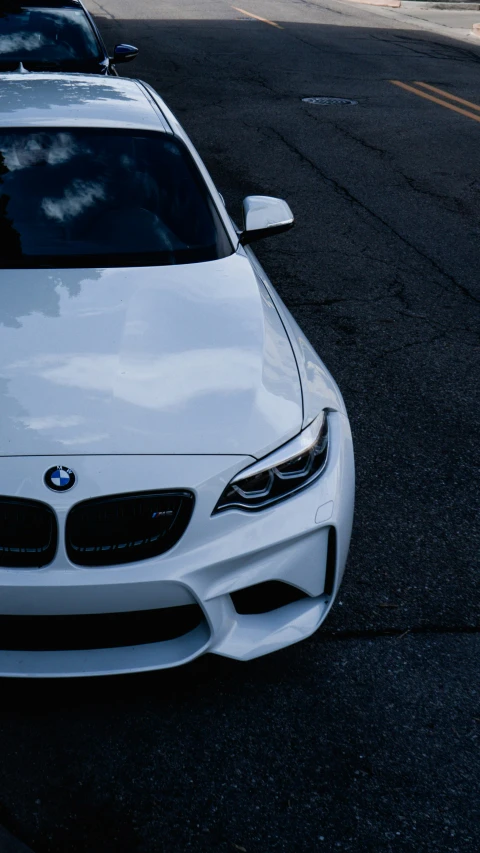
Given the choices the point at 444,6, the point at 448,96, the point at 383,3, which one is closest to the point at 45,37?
the point at 448,96

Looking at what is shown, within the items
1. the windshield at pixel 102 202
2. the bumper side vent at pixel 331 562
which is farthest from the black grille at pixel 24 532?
the windshield at pixel 102 202

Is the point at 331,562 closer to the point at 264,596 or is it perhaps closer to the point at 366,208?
the point at 264,596

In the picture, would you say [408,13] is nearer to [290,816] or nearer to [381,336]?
[381,336]

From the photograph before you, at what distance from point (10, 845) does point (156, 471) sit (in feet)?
3.46

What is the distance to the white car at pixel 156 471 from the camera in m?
2.66

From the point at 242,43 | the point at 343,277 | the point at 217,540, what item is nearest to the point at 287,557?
the point at 217,540

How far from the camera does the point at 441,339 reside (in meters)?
6.03

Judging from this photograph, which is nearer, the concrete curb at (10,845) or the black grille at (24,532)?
the concrete curb at (10,845)

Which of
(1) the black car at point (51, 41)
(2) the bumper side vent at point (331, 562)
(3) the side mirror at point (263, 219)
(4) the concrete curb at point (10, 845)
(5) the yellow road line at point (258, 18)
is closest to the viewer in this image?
(4) the concrete curb at point (10, 845)

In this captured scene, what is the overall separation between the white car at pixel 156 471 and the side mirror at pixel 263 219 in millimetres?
619

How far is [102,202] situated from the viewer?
4176 mm

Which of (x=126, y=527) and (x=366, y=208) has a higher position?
(x=126, y=527)

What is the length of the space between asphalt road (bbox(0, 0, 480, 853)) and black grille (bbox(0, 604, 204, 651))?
13.1 inches

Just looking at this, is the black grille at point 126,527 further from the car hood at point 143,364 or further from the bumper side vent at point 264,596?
the bumper side vent at point 264,596
